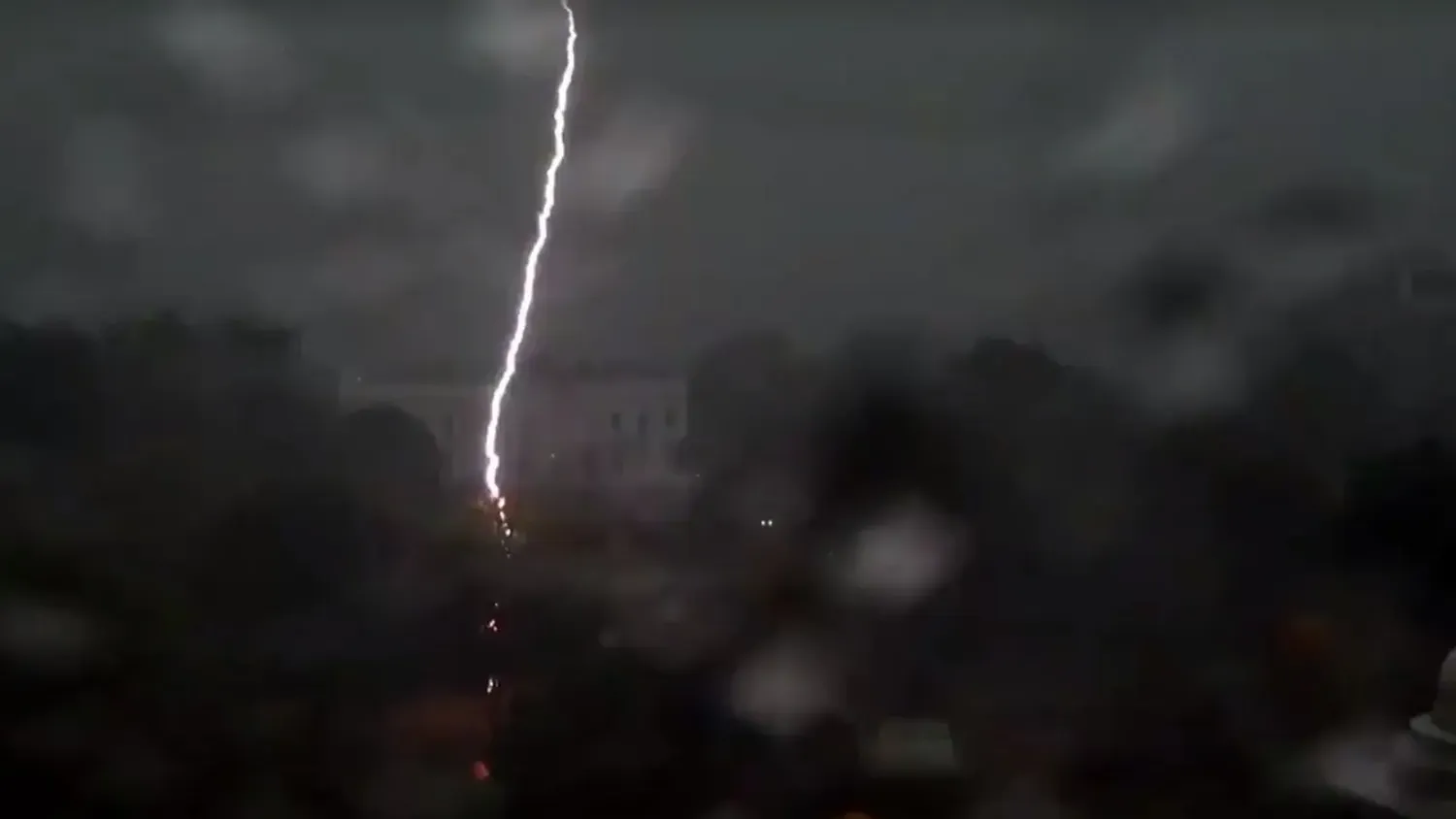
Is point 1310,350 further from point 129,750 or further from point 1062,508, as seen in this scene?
point 129,750

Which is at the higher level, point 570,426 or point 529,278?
point 529,278

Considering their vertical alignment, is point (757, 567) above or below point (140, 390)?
below

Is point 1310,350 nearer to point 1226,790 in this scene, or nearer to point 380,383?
point 1226,790

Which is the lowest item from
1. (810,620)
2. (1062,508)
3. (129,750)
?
(129,750)

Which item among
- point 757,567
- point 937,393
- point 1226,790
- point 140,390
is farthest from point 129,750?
point 1226,790
